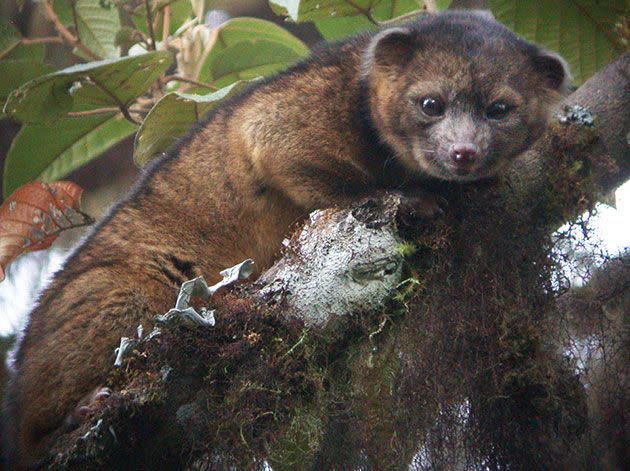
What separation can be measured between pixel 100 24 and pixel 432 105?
8.13 ft

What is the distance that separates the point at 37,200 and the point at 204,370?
7.04ft

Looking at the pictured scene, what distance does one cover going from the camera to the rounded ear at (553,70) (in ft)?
A: 13.6

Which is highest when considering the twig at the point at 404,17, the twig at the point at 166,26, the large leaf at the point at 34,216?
the twig at the point at 404,17

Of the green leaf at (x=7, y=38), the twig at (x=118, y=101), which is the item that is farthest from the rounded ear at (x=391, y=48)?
the green leaf at (x=7, y=38)

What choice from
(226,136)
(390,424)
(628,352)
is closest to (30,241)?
(226,136)

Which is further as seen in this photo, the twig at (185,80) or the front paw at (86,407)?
the twig at (185,80)

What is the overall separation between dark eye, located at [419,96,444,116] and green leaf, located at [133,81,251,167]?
3.52ft

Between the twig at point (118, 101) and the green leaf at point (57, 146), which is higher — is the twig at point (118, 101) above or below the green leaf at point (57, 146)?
above

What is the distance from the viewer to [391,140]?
4.25 meters

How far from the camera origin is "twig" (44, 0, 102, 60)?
5191 millimetres

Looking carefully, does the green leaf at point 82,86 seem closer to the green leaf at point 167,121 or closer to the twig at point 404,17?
the green leaf at point 167,121

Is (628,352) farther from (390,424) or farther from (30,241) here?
(30,241)

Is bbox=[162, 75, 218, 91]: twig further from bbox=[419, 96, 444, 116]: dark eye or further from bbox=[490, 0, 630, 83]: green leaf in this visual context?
bbox=[490, 0, 630, 83]: green leaf

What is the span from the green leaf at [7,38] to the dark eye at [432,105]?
293 cm
